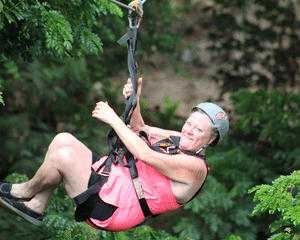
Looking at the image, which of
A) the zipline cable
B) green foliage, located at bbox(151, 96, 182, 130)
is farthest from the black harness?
green foliage, located at bbox(151, 96, 182, 130)

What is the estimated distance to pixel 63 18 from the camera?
3047mm

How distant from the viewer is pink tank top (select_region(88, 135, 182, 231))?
3.03m

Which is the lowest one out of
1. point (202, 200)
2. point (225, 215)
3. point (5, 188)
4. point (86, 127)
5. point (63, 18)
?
point (225, 215)

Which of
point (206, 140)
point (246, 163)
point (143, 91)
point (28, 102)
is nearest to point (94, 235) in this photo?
point (206, 140)

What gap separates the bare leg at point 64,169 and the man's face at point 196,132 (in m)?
0.72

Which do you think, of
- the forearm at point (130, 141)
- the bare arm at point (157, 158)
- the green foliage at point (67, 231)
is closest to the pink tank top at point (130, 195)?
the bare arm at point (157, 158)

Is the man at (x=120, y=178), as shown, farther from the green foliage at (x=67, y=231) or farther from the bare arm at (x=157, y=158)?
the green foliage at (x=67, y=231)

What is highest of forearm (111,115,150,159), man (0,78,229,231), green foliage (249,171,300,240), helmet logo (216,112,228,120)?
forearm (111,115,150,159)

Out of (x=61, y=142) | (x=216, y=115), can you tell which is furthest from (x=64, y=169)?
(x=216, y=115)

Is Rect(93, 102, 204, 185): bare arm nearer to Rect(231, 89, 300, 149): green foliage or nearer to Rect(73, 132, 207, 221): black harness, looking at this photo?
Rect(73, 132, 207, 221): black harness

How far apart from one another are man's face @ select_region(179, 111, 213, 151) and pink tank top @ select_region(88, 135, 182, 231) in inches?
11.5

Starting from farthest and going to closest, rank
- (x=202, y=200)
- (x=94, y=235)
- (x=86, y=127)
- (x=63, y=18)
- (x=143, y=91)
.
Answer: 1. (x=143, y=91)
2. (x=86, y=127)
3. (x=202, y=200)
4. (x=94, y=235)
5. (x=63, y=18)

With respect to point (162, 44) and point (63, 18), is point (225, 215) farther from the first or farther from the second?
point (63, 18)

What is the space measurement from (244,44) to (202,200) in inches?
120
